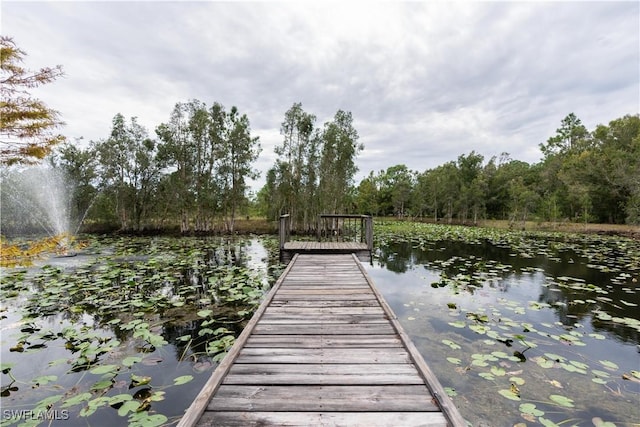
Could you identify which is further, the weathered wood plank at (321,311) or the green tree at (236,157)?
the green tree at (236,157)

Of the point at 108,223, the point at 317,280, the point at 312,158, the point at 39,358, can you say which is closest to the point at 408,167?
the point at 312,158

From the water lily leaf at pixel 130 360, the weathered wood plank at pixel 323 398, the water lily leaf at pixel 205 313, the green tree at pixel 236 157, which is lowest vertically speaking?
the water lily leaf at pixel 130 360

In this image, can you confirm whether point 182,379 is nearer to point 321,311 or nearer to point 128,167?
point 321,311

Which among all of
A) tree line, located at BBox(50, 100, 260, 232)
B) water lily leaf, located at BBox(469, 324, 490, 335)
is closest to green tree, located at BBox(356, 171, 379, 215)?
tree line, located at BBox(50, 100, 260, 232)

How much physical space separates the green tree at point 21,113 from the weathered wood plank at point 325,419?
6.24 m

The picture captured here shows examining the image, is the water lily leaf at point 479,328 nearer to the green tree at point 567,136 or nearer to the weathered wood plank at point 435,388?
the weathered wood plank at point 435,388

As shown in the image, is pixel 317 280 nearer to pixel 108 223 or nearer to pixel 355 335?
pixel 355 335

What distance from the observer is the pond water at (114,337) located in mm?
2404

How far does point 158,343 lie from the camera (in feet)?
11.6

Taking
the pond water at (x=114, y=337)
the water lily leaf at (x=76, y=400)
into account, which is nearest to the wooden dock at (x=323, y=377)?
the pond water at (x=114, y=337)

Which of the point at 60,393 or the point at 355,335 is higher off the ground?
the point at 355,335

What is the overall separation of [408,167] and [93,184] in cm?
4689

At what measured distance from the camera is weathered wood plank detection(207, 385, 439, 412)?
1708 mm

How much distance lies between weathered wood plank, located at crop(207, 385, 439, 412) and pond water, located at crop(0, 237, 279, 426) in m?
0.90
